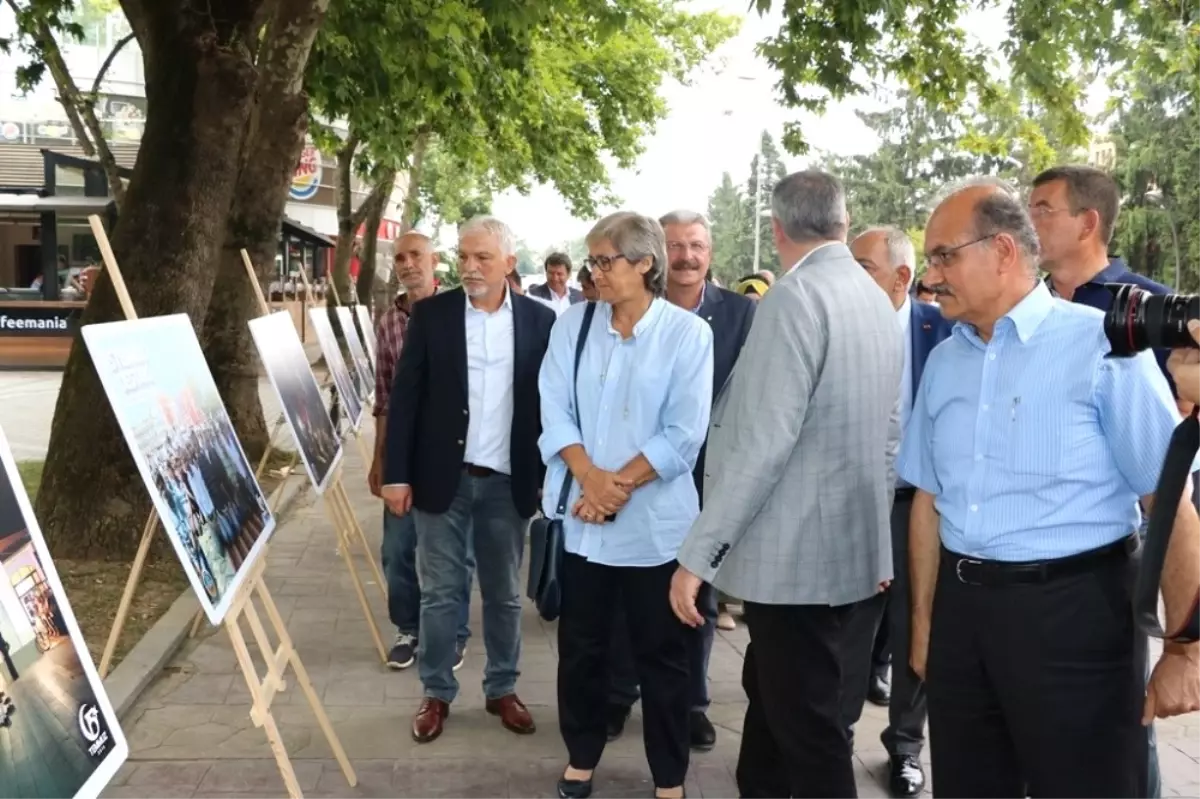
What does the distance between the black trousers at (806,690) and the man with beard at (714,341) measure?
1051 mm

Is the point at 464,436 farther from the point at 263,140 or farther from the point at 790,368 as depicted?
the point at 263,140

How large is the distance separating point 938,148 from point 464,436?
58299 mm

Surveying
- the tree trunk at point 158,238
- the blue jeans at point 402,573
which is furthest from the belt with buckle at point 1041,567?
the tree trunk at point 158,238

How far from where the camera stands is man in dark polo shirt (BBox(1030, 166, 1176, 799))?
322cm

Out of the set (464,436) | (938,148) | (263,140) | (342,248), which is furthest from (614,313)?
(938,148)

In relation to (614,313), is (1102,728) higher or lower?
lower

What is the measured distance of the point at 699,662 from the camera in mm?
3988

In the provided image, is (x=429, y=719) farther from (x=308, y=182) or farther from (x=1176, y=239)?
(x=1176, y=239)

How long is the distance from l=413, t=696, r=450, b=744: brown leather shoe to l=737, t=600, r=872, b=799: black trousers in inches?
66.3

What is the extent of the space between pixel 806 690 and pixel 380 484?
2.77 metres

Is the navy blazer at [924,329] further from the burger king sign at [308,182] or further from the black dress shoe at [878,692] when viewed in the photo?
the burger king sign at [308,182]

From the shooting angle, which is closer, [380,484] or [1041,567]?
[1041,567]

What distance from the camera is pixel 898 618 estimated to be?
3896mm

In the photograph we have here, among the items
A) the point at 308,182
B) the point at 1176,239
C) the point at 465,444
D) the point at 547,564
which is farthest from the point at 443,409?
the point at 1176,239
